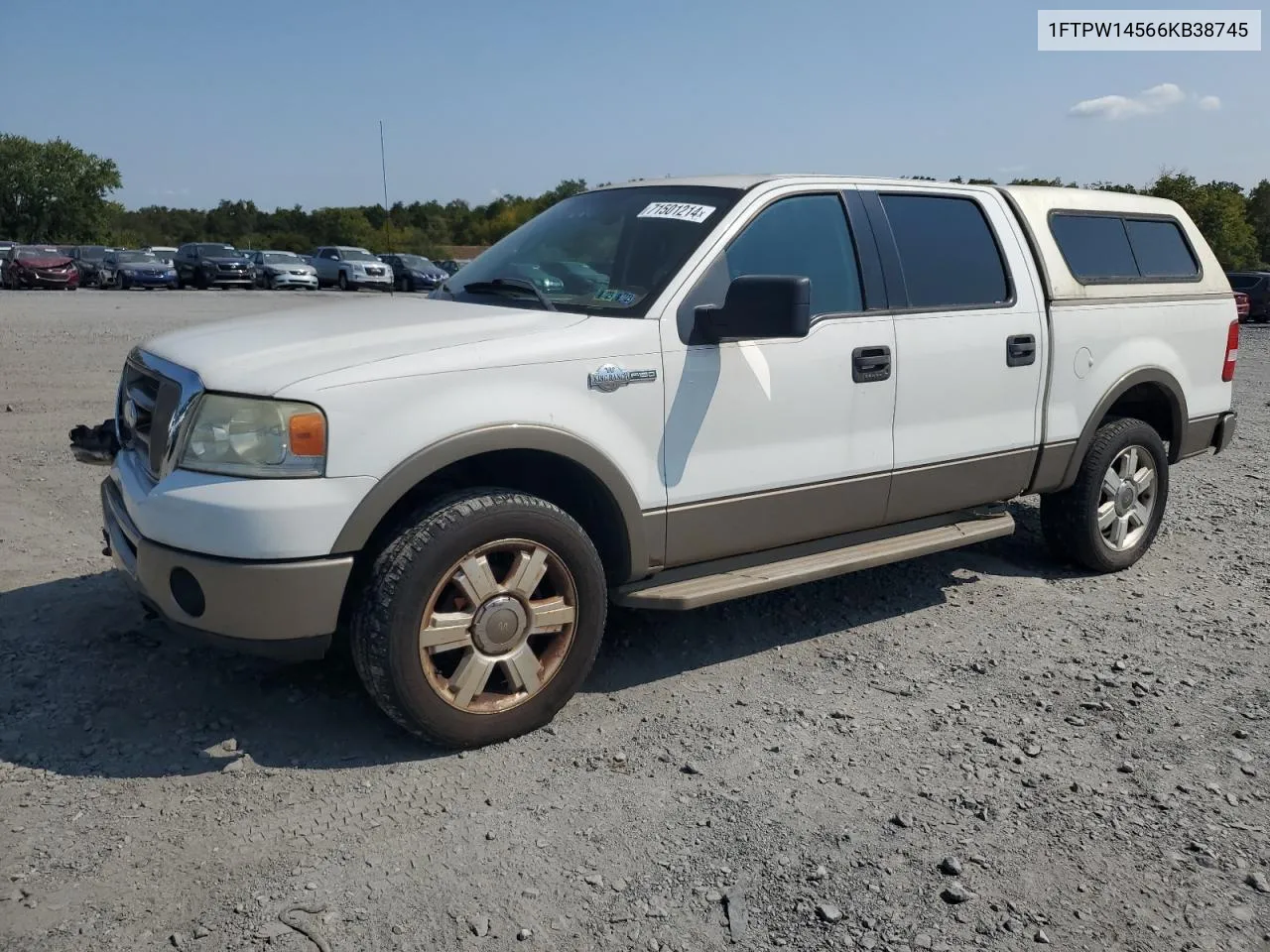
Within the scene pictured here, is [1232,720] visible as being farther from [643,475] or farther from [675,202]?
[675,202]

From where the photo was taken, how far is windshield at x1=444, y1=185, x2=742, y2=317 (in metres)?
4.08

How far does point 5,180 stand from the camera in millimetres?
72312

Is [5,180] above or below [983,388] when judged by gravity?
above

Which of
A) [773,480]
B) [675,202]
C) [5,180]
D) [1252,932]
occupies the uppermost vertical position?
[5,180]

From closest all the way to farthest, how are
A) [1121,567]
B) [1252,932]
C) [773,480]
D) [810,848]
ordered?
[1252,932] → [810,848] → [773,480] → [1121,567]

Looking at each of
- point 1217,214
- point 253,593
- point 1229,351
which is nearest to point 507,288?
point 253,593

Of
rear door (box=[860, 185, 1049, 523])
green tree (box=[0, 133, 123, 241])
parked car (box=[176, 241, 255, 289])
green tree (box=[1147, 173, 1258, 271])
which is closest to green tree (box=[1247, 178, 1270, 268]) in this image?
green tree (box=[1147, 173, 1258, 271])

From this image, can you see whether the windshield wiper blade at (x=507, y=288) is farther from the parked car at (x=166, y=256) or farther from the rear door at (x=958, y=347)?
the parked car at (x=166, y=256)

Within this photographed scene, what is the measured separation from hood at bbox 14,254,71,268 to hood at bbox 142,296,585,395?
3543cm

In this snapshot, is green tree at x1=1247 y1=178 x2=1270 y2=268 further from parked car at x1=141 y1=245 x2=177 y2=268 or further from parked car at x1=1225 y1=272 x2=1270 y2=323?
parked car at x1=141 y1=245 x2=177 y2=268

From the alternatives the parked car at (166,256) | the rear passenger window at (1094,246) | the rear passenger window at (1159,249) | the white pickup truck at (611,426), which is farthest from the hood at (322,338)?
the parked car at (166,256)

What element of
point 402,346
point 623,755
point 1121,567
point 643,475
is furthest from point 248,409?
point 1121,567

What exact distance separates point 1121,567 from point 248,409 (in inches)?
182

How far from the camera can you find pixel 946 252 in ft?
Answer: 16.0
